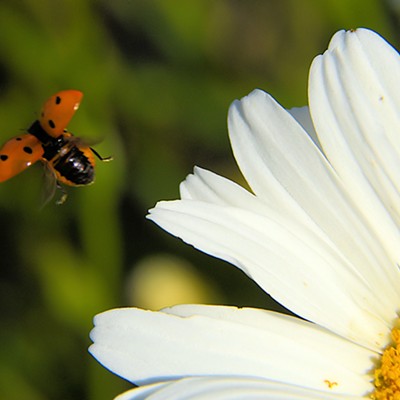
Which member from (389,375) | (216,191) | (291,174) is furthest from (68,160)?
(389,375)

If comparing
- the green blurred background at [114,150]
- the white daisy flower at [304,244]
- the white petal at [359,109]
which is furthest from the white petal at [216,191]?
the green blurred background at [114,150]

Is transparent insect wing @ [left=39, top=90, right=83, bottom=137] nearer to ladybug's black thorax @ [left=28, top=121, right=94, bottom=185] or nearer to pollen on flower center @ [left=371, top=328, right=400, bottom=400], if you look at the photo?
ladybug's black thorax @ [left=28, top=121, right=94, bottom=185]

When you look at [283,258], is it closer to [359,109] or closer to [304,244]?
[304,244]

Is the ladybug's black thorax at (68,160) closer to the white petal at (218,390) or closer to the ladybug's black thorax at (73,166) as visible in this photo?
the ladybug's black thorax at (73,166)

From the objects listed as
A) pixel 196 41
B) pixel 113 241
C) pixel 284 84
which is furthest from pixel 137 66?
pixel 113 241

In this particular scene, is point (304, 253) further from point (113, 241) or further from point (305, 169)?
point (113, 241)

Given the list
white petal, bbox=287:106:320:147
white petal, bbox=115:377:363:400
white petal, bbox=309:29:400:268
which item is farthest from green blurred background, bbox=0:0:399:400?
white petal, bbox=115:377:363:400
